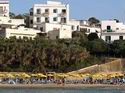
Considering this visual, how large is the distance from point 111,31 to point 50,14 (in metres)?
13.2

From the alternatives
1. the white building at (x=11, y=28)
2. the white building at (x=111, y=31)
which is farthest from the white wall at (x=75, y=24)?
the white building at (x=11, y=28)

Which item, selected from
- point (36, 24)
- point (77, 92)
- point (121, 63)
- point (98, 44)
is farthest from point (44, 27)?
point (77, 92)

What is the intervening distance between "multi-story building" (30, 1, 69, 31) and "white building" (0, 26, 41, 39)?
11.4 m

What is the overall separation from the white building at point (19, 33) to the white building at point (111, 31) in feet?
53.2

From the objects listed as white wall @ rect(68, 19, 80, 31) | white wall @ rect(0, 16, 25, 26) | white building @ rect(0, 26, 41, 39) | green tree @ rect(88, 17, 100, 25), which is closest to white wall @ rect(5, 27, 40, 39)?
white building @ rect(0, 26, 41, 39)

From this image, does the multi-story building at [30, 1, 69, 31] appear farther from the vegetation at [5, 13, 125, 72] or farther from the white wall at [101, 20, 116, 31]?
the vegetation at [5, 13, 125, 72]

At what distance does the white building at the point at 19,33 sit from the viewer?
106 metres

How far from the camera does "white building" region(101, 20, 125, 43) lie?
11968 centimetres

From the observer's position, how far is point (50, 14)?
123750 millimetres

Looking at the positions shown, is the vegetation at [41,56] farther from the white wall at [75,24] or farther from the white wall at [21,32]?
the white wall at [75,24]

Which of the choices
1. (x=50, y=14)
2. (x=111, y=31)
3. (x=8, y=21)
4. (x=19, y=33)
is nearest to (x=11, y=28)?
(x=19, y=33)

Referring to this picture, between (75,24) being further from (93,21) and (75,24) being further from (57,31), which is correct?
(93,21)

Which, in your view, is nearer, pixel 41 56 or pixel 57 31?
pixel 41 56

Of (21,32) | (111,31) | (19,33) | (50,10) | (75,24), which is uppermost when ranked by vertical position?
(50,10)
